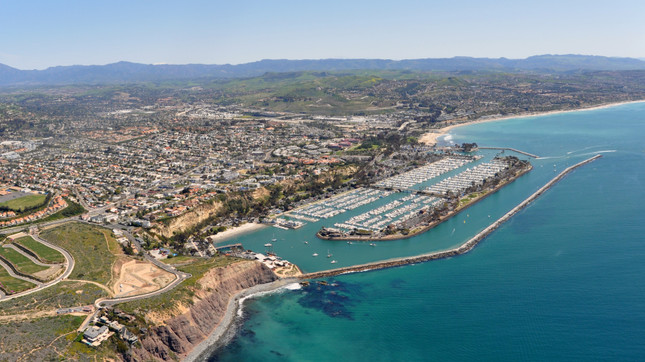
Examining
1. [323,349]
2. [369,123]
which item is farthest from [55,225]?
[369,123]

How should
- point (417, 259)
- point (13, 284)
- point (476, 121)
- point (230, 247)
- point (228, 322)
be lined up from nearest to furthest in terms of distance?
point (13, 284) → point (228, 322) → point (417, 259) → point (230, 247) → point (476, 121)

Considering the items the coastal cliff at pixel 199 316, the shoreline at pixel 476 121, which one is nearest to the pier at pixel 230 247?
the coastal cliff at pixel 199 316

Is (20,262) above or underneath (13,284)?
above

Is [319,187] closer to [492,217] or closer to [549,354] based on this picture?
[492,217]

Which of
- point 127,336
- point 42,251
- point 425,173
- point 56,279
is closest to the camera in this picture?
point 127,336

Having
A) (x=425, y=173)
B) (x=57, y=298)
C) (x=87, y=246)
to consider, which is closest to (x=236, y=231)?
(x=87, y=246)

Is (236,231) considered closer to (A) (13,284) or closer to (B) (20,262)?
(B) (20,262)

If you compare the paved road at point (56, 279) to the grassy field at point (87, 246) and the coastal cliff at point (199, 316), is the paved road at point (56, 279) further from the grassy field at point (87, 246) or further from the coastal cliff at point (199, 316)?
the coastal cliff at point (199, 316)
